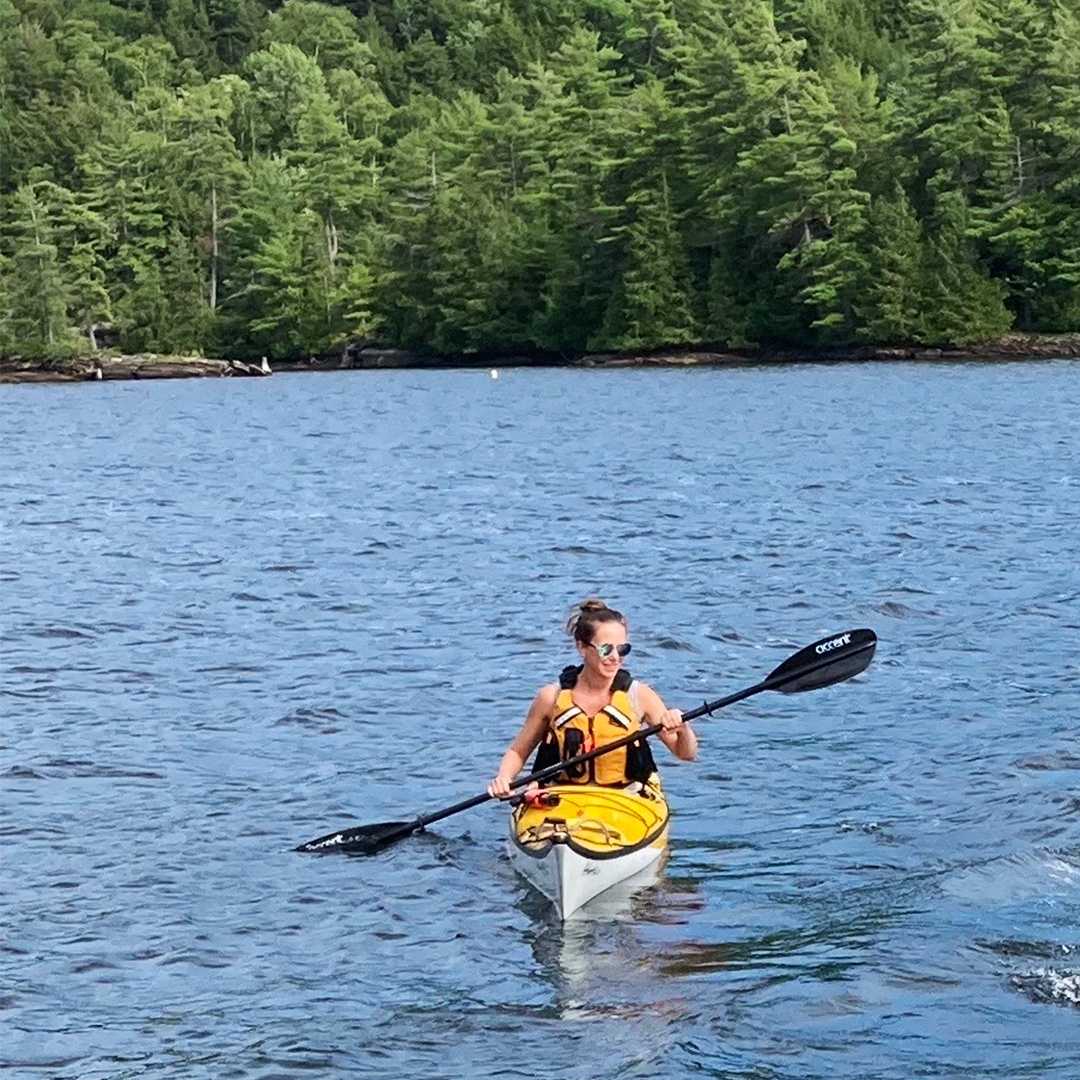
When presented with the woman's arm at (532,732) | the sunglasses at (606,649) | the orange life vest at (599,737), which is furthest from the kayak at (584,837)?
the sunglasses at (606,649)

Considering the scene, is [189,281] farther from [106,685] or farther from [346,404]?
[106,685]

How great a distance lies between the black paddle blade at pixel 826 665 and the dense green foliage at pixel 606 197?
68.9 metres

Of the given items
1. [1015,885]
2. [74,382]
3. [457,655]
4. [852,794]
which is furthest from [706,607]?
[74,382]

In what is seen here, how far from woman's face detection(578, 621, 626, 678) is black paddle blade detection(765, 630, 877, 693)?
1.62 meters

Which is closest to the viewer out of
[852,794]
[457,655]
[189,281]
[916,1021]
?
[916,1021]

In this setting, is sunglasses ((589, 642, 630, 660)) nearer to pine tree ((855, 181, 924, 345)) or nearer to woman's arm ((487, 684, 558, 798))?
woman's arm ((487, 684, 558, 798))

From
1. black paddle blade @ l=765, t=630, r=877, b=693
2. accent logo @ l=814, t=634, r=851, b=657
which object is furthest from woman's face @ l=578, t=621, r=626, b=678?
accent logo @ l=814, t=634, r=851, b=657

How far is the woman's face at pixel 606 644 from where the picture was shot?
12.5 metres

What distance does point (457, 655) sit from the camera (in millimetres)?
20938

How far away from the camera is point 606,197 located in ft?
325

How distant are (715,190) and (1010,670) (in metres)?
76.1

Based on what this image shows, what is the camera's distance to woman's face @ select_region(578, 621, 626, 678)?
12.5 metres

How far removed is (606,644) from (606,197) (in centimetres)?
8824

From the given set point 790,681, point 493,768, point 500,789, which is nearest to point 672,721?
point 500,789
